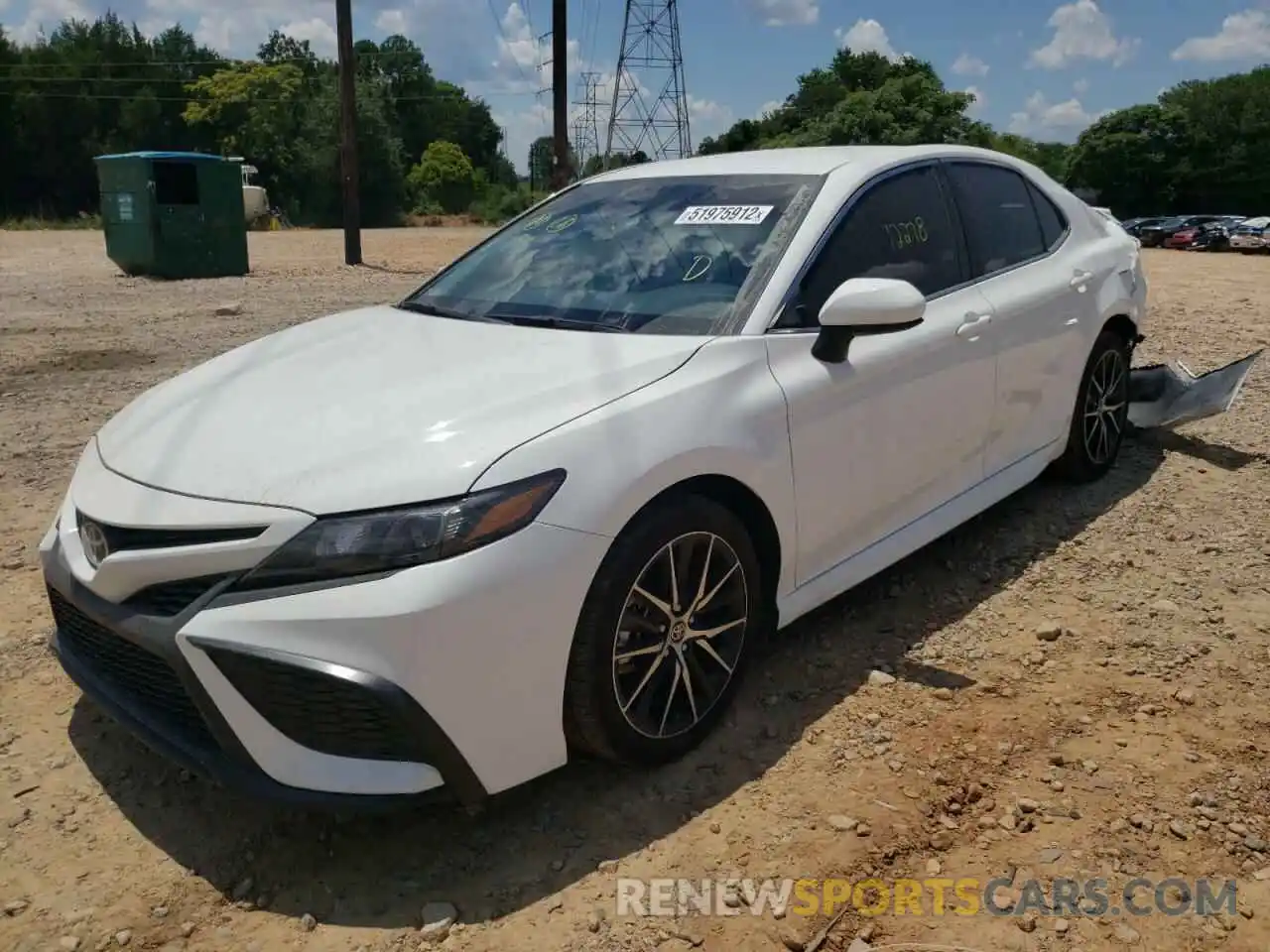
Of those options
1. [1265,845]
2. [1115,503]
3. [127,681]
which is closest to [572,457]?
[127,681]

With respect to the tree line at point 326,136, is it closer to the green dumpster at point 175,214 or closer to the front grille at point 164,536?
the green dumpster at point 175,214

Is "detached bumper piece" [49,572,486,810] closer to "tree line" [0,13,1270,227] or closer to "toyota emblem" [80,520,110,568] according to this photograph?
"toyota emblem" [80,520,110,568]

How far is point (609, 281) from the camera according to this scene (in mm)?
3471

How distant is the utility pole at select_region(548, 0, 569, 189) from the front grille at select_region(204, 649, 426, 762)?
55.6 ft

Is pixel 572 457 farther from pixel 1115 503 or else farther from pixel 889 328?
pixel 1115 503

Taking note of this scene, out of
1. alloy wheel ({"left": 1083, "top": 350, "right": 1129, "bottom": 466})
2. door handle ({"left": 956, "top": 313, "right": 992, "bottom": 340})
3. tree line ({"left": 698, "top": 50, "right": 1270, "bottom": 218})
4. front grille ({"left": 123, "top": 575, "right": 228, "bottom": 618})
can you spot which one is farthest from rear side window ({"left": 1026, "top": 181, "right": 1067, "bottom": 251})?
tree line ({"left": 698, "top": 50, "right": 1270, "bottom": 218})

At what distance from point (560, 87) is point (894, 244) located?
649 inches

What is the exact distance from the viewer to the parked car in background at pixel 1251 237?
1238 inches

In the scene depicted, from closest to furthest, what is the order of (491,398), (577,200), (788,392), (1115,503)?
(491,398), (788,392), (577,200), (1115,503)

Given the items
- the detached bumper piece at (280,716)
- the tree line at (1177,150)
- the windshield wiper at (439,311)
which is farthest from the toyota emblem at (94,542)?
the tree line at (1177,150)

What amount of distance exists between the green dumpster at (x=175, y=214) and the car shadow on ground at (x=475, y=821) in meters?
14.1

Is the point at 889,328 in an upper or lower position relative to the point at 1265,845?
upper

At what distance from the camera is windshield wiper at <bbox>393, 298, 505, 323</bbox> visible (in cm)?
354

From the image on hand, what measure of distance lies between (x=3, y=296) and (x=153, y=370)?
22.5ft
